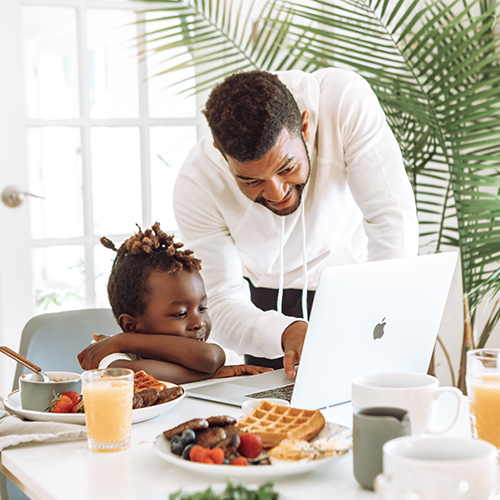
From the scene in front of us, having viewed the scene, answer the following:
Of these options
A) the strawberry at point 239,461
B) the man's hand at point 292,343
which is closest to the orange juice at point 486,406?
the strawberry at point 239,461

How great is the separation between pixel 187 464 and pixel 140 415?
0.87 feet

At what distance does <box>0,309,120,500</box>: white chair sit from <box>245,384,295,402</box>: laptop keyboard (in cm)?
63

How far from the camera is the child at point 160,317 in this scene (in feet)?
4.41

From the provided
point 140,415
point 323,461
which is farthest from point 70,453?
point 323,461

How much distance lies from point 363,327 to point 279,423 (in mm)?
233

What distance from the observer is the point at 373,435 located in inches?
28.2

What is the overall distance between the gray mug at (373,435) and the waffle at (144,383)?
0.48 m

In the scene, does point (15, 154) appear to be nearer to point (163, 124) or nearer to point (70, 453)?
point (163, 124)

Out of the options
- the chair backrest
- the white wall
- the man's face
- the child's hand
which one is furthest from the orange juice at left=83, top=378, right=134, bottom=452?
the white wall

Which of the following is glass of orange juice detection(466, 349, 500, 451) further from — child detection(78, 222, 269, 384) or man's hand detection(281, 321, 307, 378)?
child detection(78, 222, 269, 384)

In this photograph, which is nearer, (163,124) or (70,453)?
(70,453)

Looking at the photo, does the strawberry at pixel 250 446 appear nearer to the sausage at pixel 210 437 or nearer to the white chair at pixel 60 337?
the sausage at pixel 210 437

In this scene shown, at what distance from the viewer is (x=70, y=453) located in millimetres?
895

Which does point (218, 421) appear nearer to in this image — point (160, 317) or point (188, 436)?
point (188, 436)
